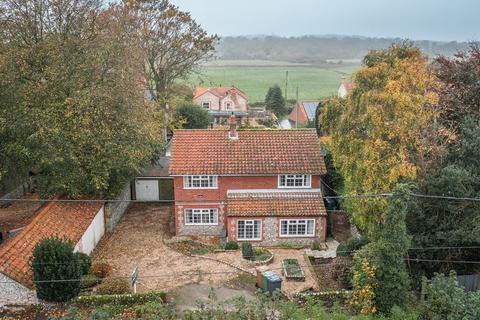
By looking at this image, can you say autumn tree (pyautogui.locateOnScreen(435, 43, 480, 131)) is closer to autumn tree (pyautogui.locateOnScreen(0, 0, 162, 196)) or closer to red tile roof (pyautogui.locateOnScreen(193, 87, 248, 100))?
autumn tree (pyautogui.locateOnScreen(0, 0, 162, 196))

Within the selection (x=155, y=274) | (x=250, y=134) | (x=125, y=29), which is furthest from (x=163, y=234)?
(x=125, y=29)

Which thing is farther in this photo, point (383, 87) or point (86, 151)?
point (86, 151)

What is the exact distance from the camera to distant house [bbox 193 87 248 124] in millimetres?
64688

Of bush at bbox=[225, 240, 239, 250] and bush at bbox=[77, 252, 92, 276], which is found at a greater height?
bush at bbox=[77, 252, 92, 276]

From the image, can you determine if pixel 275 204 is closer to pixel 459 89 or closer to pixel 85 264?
pixel 85 264

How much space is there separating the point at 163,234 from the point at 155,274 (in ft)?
21.0

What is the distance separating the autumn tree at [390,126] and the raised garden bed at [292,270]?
4205 mm

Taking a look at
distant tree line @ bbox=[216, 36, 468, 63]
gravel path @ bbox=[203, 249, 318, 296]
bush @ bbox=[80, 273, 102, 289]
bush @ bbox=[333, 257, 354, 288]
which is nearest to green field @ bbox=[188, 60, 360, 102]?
distant tree line @ bbox=[216, 36, 468, 63]

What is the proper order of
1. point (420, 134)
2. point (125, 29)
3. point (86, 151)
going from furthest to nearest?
1. point (125, 29)
2. point (86, 151)
3. point (420, 134)

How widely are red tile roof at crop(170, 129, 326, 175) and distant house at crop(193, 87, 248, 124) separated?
3224 cm

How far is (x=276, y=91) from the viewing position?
78.4 metres

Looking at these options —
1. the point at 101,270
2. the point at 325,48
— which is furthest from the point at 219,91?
the point at 101,270

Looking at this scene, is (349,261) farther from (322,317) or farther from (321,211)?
(322,317)

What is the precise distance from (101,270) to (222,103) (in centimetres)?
4387
